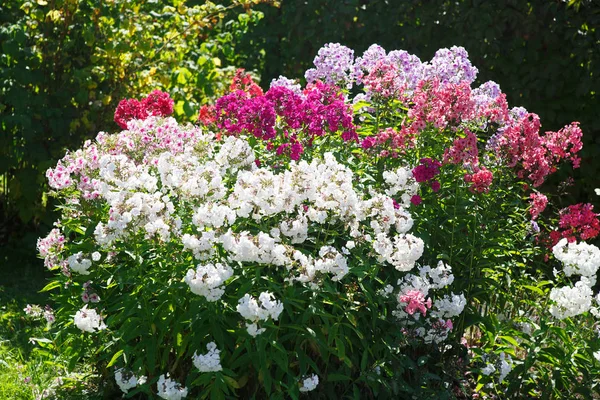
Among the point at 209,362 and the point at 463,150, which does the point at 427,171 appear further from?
the point at 209,362

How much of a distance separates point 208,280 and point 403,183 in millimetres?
1198

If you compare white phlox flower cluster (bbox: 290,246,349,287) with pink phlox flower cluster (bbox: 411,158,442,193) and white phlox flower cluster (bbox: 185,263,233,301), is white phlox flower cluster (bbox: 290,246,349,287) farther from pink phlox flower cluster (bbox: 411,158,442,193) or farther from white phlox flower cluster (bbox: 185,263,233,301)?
pink phlox flower cluster (bbox: 411,158,442,193)

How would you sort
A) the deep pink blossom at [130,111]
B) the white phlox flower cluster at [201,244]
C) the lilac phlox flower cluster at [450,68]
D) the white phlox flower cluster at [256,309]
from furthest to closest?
the deep pink blossom at [130,111] → the lilac phlox flower cluster at [450,68] → the white phlox flower cluster at [201,244] → the white phlox flower cluster at [256,309]

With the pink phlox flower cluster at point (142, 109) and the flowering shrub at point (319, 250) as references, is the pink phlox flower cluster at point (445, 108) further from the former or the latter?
the pink phlox flower cluster at point (142, 109)

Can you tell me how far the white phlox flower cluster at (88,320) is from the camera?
3.93 m

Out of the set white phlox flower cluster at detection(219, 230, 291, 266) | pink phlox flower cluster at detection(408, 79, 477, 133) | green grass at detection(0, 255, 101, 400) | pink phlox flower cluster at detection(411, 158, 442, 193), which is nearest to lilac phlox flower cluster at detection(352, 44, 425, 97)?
pink phlox flower cluster at detection(408, 79, 477, 133)

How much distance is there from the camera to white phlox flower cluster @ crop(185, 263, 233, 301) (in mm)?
3580

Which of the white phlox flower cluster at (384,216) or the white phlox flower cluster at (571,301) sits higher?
the white phlox flower cluster at (384,216)

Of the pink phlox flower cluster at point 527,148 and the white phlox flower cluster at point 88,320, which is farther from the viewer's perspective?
the pink phlox flower cluster at point 527,148

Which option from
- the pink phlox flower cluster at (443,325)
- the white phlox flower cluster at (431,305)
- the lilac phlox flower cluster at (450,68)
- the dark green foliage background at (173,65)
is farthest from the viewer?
the dark green foliage background at (173,65)

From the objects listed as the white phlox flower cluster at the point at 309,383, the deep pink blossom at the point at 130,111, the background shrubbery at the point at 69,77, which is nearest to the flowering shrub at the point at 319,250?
the white phlox flower cluster at the point at 309,383

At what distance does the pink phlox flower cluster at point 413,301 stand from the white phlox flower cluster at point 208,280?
2.64ft

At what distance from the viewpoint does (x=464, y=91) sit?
14.4 feet

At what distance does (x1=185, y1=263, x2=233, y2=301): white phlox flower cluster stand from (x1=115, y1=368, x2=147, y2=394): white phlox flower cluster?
0.63 meters
